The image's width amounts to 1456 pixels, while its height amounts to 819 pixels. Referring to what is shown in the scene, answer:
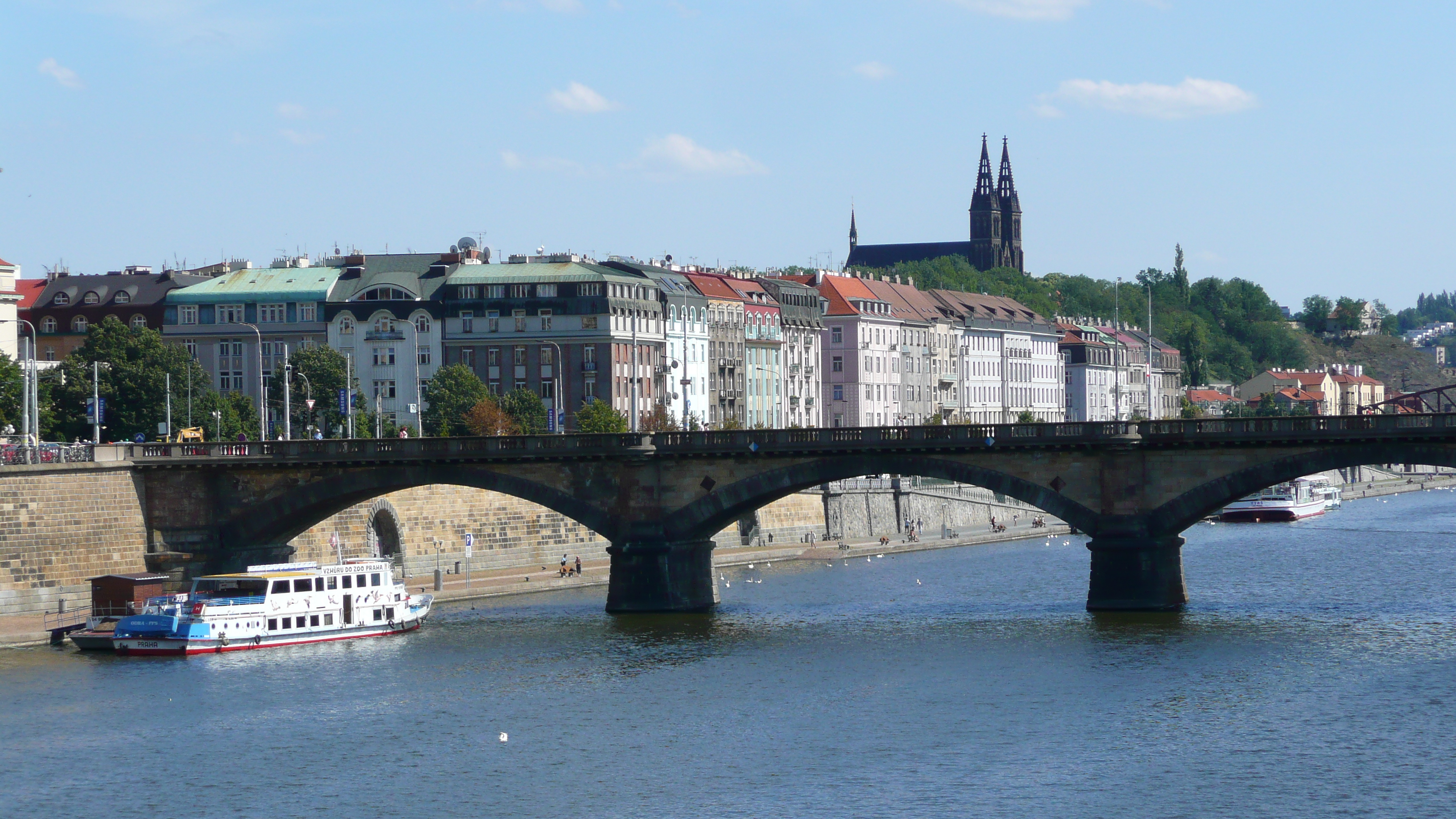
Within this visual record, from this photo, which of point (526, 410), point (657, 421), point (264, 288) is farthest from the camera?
point (264, 288)

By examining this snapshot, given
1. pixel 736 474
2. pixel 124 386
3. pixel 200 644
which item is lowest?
pixel 200 644

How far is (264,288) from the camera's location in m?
166

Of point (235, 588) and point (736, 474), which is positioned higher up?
point (736, 474)

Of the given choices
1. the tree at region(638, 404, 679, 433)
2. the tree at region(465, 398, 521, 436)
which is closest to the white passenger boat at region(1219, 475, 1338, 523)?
the tree at region(638, 404, 679, 433)

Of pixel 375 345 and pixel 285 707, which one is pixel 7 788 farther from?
pixel 375 345

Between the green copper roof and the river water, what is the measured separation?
7035 centimetres

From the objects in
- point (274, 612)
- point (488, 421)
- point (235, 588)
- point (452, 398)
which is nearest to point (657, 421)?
point (452, 398)

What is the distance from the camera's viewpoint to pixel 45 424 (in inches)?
5197

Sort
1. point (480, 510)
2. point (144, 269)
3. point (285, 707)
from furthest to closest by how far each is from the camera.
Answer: point (144, 269)
point (480, 510)
point (285, 707)

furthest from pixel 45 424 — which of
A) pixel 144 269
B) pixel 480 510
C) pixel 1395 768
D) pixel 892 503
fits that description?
pixel 1395 768

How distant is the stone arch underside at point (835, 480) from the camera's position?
89938 mm

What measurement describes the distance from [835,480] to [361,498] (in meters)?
22.2

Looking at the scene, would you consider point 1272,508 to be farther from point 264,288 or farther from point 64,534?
point 64,534

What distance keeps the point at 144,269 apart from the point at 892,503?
65262mm
